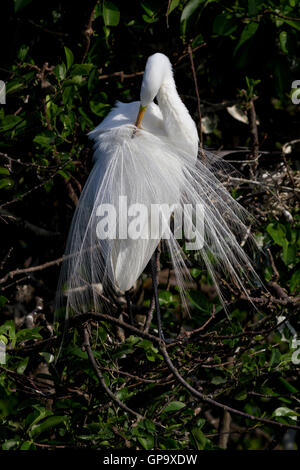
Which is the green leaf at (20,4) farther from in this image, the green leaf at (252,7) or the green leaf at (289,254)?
the green leaf at (289,254)

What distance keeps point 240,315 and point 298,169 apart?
0.61 meters

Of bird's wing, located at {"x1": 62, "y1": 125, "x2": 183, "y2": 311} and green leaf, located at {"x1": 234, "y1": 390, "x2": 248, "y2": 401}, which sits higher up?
bird's wing, located at {"x1": 62, "y1": 125, "x2": 183, "y2": 311}

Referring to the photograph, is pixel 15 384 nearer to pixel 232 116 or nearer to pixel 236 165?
pixel 236 165

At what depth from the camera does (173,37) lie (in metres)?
2.23

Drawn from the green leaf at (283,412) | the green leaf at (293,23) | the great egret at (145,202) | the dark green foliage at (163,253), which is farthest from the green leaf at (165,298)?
the green leaf at (293,23)

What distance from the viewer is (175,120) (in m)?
1.91

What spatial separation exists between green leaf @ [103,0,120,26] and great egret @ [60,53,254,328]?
184 mm

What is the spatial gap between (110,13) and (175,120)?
15.8 inches

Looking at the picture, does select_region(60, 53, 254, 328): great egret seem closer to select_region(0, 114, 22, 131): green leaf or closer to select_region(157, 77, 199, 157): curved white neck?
select_region(157, 77, 199, 157): curved white neck

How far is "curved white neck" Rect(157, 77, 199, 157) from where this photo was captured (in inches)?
74.9

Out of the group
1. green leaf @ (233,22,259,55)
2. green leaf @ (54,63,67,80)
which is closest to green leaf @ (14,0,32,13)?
green leaf @ (54,63,67,80)

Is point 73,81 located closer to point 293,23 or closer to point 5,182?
point 5,182

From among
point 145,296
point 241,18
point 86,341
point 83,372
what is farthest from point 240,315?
point 241,18

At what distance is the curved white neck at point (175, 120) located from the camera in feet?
6.24
